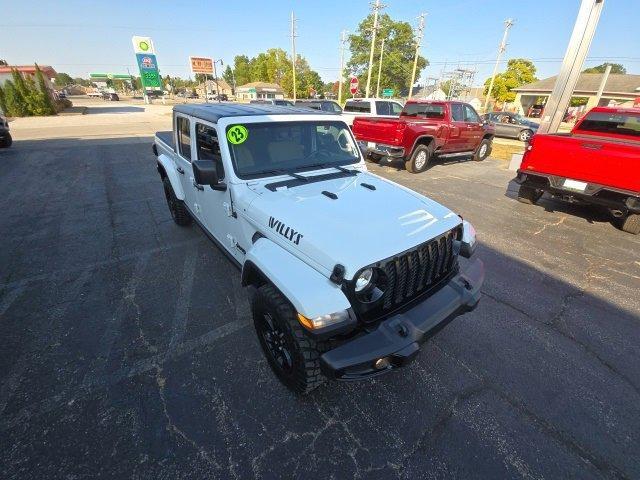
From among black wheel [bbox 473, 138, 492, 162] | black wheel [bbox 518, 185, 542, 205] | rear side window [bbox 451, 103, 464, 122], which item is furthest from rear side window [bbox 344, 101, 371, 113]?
black wheel [bbox 518, 185, 542, 205]

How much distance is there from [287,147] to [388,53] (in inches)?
2835

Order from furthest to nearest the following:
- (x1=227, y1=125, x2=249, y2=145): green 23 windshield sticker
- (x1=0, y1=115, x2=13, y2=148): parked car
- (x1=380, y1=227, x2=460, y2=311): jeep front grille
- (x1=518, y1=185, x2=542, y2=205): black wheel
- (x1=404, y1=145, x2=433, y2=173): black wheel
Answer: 1. (x1=0, y1=115, x2=13, y2=148): parked car
2. (x1=404, y1=145, x2=433, y2=173): black wheel
3. (x1=518, y1=185, x2=542, y2=205): black wheel
4. (x1=227, y1=125, x2=249, y2=145): green 23 windshield sticker
5. (x1=380, y1=227, x2=460, y2=311): jeep front grille

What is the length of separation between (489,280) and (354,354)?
9.74 ft

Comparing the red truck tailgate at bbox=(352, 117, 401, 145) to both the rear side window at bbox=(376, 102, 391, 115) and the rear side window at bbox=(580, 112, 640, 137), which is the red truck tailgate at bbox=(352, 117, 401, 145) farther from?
the rear side window at bbox=(580, 112, 640, 137)

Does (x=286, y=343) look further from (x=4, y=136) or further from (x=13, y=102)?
(x=13, y=102)

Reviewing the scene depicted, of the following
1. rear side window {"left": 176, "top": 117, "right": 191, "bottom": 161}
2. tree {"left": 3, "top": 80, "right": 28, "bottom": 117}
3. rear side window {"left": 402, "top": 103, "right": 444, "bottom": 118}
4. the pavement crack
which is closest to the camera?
rear side window {"left": 176, "top": 117, "right": 191, "bottom": 161}

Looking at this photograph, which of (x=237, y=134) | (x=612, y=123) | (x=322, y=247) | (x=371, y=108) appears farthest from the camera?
(x=371, y=108)

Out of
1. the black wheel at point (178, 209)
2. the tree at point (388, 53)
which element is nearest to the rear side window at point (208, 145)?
the black wheel at point (178, 209)

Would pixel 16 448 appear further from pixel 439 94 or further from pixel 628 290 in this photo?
pixel 439 94

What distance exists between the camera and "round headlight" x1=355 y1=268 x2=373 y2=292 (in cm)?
199

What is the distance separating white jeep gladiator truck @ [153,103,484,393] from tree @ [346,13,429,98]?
216ft

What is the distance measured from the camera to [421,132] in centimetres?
892

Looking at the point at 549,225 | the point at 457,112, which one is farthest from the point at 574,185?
the point at 457,112

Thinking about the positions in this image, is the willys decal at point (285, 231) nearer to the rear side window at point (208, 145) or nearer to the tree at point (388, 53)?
the rear side window at point (208, 145)
